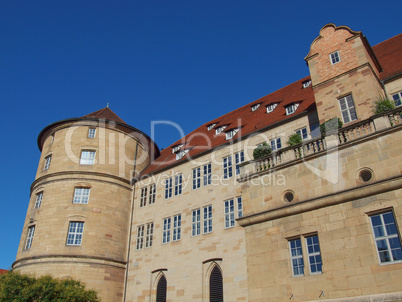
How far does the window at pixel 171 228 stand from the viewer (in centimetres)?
2530

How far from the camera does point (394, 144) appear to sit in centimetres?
1239

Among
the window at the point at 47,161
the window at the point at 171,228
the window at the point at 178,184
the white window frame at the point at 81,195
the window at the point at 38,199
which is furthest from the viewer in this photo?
the window at the point at 47,161

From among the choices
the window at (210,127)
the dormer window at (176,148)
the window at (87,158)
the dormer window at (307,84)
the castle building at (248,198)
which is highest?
the dormer window at (307,84)

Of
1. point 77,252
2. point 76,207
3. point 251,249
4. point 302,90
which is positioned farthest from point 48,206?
point 302,90

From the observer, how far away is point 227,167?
79.5ft

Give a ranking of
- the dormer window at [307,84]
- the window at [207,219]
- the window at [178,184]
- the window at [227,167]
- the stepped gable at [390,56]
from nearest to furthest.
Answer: the stepped gable at [390,56]
the window at [207,219]
the window at [227,167]
the window at [178,184]
the dormer window at [307,84]

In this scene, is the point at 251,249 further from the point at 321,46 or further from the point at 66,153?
the point at 66,153

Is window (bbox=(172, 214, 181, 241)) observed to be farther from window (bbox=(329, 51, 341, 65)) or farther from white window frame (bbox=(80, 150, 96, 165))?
window (bbox=(329, 51, 341, 65))

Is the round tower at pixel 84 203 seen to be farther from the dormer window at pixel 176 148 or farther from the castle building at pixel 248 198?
the dormer window at pixel 176 148

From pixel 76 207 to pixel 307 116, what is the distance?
57.5 feet

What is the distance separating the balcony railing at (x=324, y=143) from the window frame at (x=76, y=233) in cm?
1535

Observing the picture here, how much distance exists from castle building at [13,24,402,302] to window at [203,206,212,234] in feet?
0.24

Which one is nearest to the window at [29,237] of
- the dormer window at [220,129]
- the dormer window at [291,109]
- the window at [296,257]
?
the dormer window at [220,129]

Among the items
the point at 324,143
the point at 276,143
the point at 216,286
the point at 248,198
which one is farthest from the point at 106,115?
the point at 324,143
